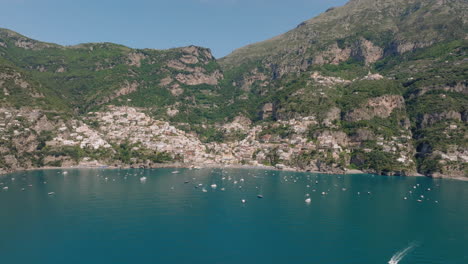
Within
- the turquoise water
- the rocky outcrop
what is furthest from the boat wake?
the rocky outcrop

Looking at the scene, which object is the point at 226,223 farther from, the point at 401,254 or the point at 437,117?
the point at 437,117

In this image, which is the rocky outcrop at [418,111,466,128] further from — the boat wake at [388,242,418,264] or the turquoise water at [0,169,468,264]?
the boat wake at [388,242,418,264]

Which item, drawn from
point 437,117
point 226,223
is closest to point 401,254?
point 226,223

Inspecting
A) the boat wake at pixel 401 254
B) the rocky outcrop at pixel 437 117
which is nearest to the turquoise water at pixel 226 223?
the boat wake at pixel 401 254

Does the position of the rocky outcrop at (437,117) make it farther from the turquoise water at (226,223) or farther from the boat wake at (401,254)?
the boat wake at (401,254)

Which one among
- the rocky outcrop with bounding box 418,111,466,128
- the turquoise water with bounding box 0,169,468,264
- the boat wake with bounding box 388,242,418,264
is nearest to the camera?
the boat wake with bounding box 388,242,418,264

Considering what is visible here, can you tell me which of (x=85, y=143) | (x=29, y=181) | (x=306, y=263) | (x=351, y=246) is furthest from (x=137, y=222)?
(x=85, y=143)
